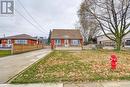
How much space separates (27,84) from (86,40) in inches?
2600

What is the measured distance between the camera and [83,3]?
35031mm

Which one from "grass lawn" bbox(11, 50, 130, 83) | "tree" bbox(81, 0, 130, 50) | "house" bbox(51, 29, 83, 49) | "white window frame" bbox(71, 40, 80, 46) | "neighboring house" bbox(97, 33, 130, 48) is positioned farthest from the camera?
"white window frame" bbox(71, 40, 80, 46)

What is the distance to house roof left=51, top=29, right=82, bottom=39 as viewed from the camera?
5902cm

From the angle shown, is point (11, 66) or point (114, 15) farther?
point (114, 15)

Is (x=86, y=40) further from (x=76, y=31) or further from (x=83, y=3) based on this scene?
(x=83, y=3)

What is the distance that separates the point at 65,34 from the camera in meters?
60.7

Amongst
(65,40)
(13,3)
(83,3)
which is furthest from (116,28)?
(65,40)

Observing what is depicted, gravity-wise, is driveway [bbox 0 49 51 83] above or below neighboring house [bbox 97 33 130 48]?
below

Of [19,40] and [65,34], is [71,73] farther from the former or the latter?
[65,34]

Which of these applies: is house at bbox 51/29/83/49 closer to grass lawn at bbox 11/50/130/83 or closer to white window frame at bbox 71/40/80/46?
white window frame at bbox 71/40/80/46

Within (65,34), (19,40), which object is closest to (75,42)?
(65,34)

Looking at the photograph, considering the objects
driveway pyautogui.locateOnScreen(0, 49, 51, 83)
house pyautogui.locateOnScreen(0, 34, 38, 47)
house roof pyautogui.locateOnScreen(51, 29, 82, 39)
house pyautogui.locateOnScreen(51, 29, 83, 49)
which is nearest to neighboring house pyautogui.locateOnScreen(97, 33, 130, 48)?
house roof pyautogui.locateOnScreen(51, 29, 82, 39)

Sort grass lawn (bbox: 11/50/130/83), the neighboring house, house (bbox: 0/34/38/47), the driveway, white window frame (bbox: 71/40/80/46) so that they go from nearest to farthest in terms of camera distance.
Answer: grass lawn (bbox: 11/50/130/83) → the driveway → house (bbox: 0/34/38/47) → the neighboring house → white window frame (bbox: 71/40/80/46)

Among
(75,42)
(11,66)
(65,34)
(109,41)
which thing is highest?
(65,34)
